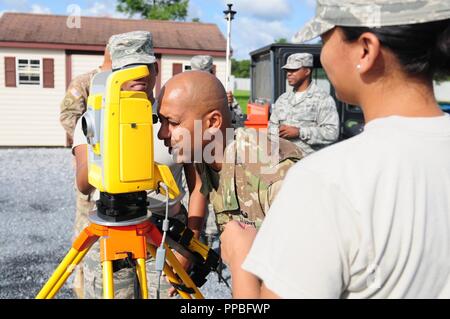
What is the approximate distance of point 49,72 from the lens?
1185 centimetres

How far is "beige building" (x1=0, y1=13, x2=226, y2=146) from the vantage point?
38.4 ft

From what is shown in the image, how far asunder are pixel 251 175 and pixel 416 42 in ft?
2.75

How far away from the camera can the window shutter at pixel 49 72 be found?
1182 centimetres

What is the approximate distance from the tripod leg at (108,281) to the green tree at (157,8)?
3447cm

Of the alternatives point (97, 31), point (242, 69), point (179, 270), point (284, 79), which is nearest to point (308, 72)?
point (284, 79)

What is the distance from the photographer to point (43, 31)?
12.4 meters

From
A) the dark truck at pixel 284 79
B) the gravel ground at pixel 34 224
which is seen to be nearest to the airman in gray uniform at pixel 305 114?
the dark truck at pixel 284 79

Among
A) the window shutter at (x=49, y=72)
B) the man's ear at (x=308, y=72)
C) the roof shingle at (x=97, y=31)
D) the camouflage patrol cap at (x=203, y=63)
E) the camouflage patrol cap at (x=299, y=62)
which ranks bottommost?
the man's ear at (x=308, y=72)

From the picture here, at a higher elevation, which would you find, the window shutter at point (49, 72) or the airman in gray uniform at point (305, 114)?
the window shutter at point (49, 72)

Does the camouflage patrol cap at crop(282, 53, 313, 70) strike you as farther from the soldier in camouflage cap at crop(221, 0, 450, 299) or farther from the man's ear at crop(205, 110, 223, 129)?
the soldier in camouflage cap at crop(221, 0, 450, 299)

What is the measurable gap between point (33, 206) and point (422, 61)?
6.55 meters

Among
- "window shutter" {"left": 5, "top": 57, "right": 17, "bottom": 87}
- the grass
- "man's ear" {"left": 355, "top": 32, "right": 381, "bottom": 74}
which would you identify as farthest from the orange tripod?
the grass

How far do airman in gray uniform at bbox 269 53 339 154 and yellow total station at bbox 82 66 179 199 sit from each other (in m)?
3.21

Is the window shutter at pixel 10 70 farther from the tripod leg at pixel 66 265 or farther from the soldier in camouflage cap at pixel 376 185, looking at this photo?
the soldier in camouflage cap at pixel 376 185
